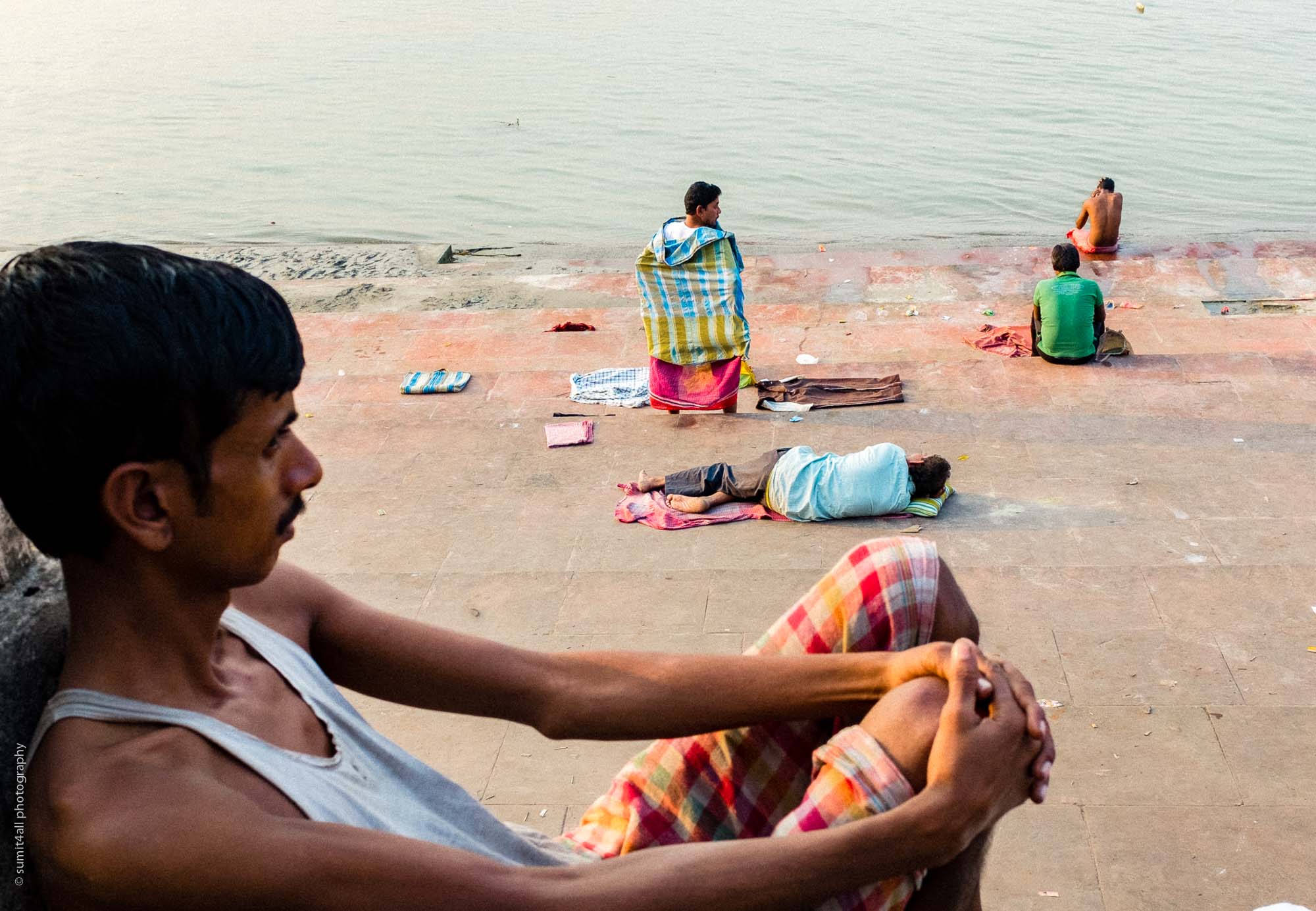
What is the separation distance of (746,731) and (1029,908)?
1218mm

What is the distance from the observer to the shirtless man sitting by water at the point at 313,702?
1266 mm

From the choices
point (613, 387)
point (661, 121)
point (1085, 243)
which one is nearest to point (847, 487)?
point (613, 387)

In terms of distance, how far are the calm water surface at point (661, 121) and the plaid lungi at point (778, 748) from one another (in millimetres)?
13018

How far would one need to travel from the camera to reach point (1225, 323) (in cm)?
797

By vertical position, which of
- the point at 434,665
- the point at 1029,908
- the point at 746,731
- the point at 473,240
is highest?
the point at 434,665

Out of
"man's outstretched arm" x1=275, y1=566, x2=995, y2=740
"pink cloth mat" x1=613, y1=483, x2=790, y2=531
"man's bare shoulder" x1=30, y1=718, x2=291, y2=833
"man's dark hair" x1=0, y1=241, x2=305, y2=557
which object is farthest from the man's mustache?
"pink cloth mat" x1=613, y1=483, x2=790, y2=531

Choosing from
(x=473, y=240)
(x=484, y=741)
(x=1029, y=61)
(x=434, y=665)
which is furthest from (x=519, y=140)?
(x=434, y=665)

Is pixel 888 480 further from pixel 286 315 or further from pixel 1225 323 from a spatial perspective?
pixel 286 315

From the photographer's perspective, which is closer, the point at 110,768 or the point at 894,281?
the point at 110,768

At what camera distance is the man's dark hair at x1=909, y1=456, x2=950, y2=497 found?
18.0 ft

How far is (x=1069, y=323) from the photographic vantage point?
7.36m

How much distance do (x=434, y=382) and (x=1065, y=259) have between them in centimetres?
407

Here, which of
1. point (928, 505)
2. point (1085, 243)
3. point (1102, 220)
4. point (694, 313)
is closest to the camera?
point (928, 505)

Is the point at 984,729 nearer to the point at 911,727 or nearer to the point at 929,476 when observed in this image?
the point at 911,727
